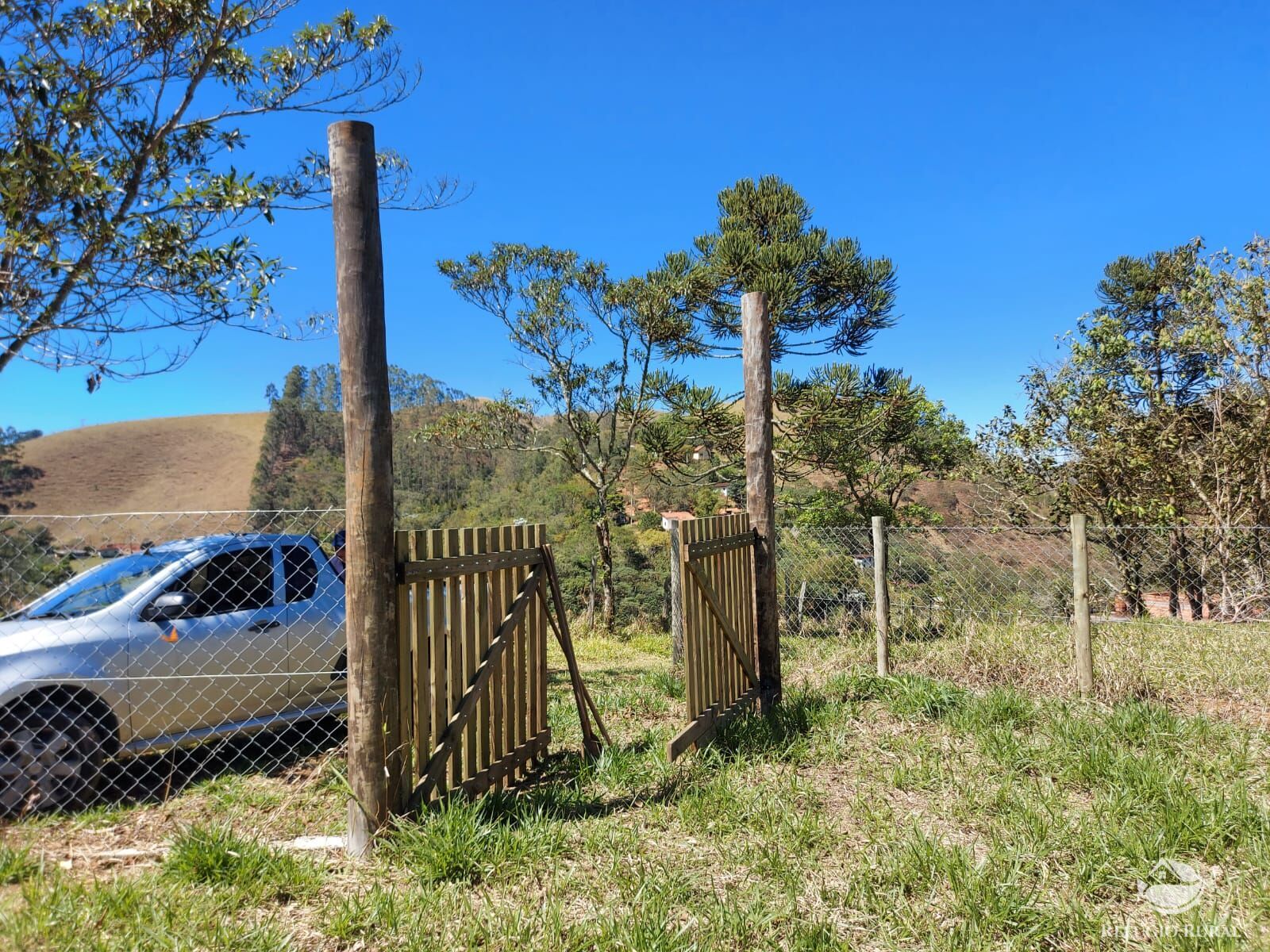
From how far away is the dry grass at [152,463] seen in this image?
6269 centimetres

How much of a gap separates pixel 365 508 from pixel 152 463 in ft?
286

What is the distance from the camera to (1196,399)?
33.3ft

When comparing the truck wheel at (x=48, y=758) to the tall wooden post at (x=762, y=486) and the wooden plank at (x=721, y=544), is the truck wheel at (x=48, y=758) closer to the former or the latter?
the wooden plank at (x=721, y=544)

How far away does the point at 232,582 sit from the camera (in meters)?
4.61

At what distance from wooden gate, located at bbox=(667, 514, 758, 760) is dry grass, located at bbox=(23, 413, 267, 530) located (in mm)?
65668

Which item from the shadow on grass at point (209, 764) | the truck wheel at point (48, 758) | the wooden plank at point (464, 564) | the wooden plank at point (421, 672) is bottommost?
the shadow on grass at point (209, 764)

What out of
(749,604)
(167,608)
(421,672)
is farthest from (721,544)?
(167,608)

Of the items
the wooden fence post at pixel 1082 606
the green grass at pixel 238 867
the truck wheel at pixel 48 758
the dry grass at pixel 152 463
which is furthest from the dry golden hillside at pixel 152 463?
the wooden fence post at pixel 1082 606

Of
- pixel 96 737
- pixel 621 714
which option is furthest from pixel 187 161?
pixel 621 714

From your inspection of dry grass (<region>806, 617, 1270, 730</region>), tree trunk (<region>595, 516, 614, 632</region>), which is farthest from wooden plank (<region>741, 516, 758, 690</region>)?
tree trunk (<region>595, 516, 614, 632</region>)

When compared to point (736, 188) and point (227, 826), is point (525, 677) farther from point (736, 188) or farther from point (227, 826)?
point (736, 188)

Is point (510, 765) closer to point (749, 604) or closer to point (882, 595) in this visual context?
point (749, 604)

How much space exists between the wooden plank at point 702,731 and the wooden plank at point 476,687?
125cm

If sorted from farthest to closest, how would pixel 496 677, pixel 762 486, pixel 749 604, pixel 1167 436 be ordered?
1. pixel 1167 436
2. pixel 762 486
3. pixel 749 604
4. pixel 496 677
